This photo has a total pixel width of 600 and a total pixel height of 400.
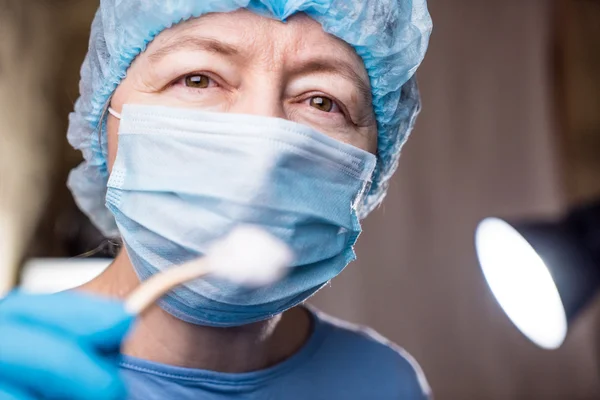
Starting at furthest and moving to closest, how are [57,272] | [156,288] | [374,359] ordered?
[57,272]
[374,359]
[156,288]

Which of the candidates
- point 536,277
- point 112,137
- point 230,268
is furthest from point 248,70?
point 536,277

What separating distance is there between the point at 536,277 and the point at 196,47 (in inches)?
30.4

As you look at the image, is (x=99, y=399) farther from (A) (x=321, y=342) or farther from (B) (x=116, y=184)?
(A) (x=321, y=342)

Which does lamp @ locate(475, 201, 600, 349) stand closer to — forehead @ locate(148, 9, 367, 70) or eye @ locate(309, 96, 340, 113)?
eye @ locate(309, 96, 340, 113)

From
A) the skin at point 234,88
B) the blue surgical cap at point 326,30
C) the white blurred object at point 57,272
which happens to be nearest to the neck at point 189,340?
the skin at point 234,88

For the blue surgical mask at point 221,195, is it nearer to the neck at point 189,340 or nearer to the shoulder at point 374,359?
the neck at point 189,340

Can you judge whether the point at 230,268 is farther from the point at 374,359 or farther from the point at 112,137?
the point at 374,359

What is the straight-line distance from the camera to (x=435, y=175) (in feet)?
9.49

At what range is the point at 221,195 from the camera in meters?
0.99

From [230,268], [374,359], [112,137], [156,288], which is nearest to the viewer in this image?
[156,288]

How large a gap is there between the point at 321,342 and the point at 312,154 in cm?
58

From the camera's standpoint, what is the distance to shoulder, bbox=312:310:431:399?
4.97ft

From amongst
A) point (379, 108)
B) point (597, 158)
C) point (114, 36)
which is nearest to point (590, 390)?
point (597, 158)

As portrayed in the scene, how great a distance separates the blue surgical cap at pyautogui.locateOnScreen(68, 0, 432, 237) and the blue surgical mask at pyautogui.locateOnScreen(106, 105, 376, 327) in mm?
147
